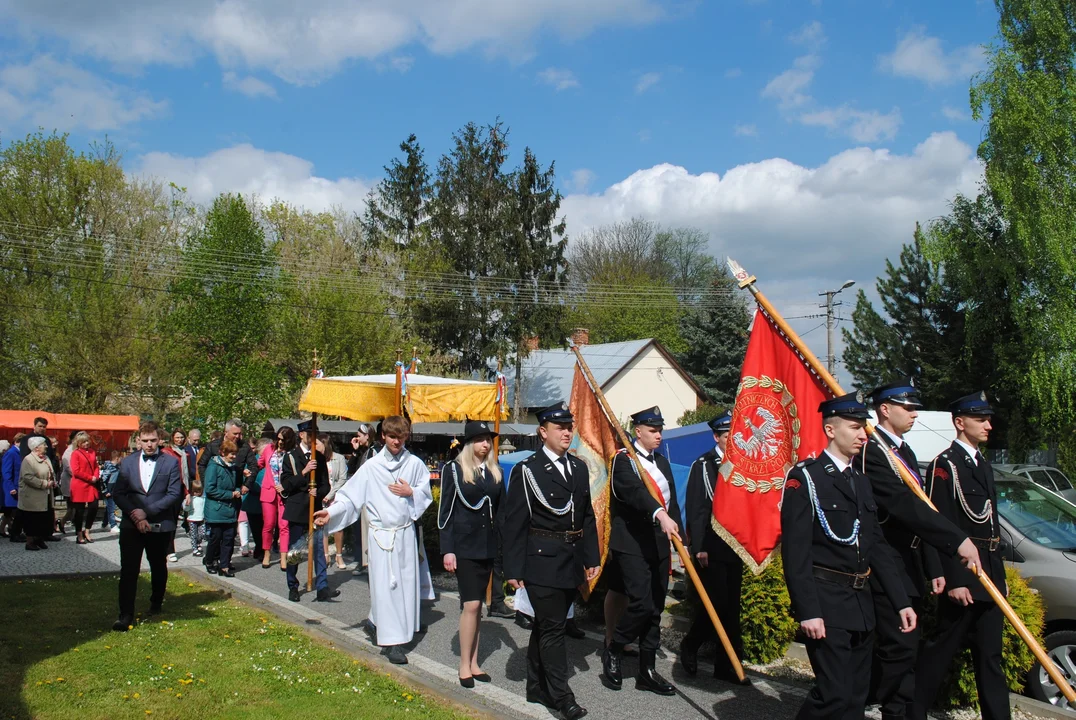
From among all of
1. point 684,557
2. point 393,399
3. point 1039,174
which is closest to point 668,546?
point 684,557

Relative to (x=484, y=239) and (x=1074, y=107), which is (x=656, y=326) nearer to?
(x=484, y=239)

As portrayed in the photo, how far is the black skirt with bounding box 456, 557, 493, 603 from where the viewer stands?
6551 mm

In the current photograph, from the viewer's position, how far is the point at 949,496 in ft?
17.7

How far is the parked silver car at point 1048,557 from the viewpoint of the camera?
6.10 m

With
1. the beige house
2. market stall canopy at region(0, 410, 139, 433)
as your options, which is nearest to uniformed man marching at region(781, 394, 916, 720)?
market stall canopy at region(0, 410, 139, 433)

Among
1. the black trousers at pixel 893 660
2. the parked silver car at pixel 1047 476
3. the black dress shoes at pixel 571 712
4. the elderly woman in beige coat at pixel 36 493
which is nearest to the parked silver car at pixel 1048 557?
the black trousers at pixel 893 660

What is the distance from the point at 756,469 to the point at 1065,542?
2.89m

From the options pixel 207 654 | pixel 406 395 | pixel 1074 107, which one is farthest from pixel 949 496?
pixel 1074 107

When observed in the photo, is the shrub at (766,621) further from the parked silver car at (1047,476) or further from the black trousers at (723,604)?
the parked silver car at (1047,476)

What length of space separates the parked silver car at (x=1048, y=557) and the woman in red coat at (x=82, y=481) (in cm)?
1353

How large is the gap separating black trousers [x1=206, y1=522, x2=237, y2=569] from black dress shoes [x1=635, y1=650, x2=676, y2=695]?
6758 mm

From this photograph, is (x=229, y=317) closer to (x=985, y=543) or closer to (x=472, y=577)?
(x=472, y=577)

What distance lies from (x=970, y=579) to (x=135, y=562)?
6.87m

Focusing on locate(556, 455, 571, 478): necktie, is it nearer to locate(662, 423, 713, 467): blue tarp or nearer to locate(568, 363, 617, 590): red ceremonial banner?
locate(568, 363, 617, 590): red ceremonial banner
